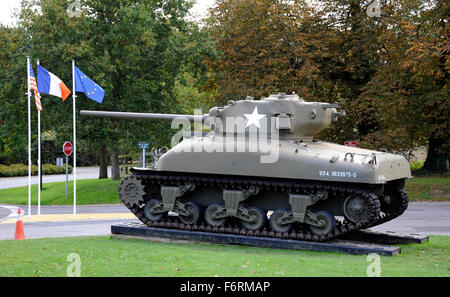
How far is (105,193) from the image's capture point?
3117cm

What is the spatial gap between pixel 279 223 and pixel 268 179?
40.3 inches

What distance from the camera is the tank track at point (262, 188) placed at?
1215 centimetres

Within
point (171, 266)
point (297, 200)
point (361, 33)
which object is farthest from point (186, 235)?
point (361, 33)

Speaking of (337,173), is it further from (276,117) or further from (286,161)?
(276,117)

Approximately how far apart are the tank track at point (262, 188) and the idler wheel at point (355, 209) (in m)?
0.11

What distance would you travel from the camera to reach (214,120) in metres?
14.3

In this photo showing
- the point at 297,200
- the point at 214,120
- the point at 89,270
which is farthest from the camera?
the point at 214,120

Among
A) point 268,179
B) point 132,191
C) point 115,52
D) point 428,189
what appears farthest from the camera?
point 115,52

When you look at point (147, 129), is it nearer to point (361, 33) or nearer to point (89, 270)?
point (361, 33)

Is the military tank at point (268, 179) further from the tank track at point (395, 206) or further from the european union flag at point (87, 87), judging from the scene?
the european union flag at point (87, 87)

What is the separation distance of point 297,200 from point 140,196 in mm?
3986

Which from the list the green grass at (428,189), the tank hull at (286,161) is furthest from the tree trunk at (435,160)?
the tank hull at (286,161)

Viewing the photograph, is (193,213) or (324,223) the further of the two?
(193,213)

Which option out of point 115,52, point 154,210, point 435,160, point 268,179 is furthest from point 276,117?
point 435,160
